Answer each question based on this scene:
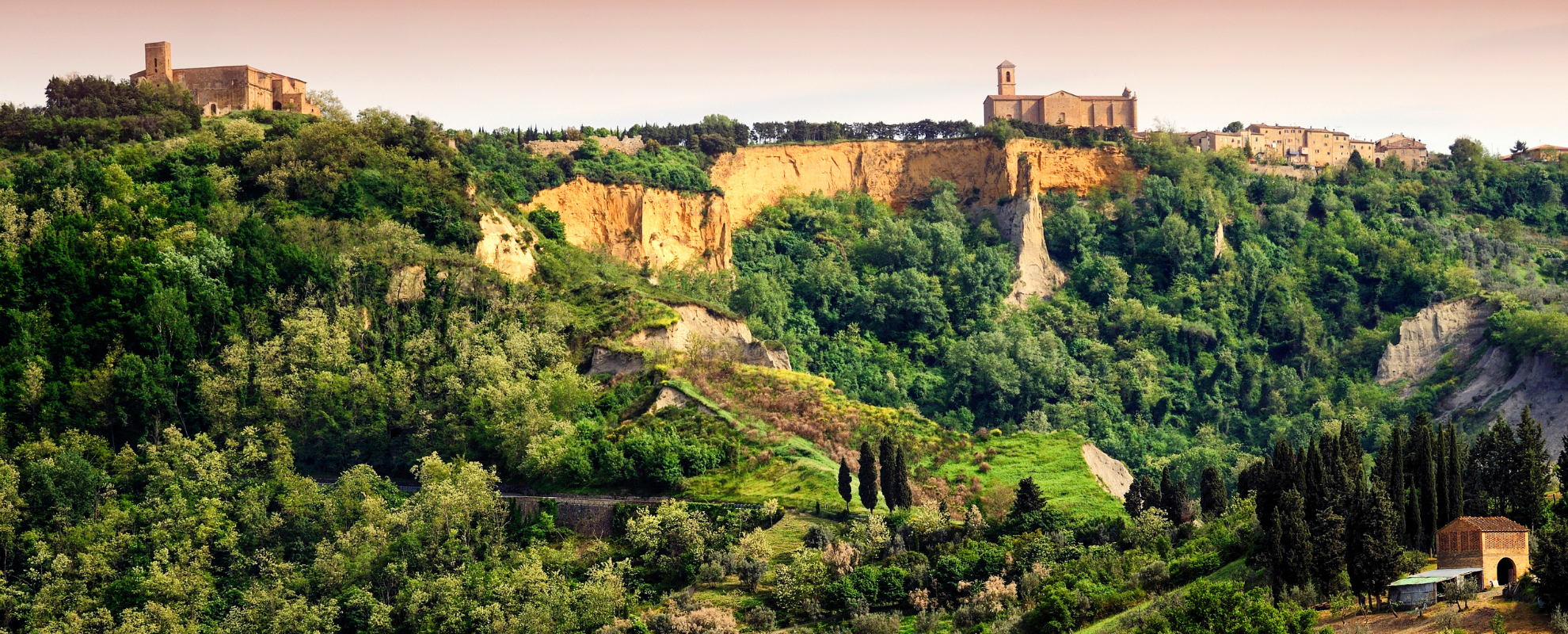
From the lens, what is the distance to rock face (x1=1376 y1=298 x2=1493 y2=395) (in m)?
95.7

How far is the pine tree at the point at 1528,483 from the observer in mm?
52094

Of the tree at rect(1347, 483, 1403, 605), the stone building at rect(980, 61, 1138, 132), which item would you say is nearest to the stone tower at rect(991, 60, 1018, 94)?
the stone building at rect(980, 61, 1138, 132)

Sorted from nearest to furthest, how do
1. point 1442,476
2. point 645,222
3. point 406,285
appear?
point 1442,476
point 406,285
point 645,222

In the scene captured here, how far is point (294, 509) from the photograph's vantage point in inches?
2665

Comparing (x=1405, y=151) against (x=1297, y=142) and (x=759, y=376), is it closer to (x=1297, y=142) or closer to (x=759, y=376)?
(x=1297, y=142)

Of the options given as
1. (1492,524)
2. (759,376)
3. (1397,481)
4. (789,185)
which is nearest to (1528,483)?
A: (1397,481)

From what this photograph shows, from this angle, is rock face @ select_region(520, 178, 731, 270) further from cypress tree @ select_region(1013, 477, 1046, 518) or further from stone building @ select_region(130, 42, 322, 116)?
cypress tree @ select_region(1013, 477, 1046, 518)

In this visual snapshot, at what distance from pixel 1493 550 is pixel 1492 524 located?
854mm

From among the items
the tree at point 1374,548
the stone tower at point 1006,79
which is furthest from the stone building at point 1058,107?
the tree at point 1374,548

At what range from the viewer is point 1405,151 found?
404ft

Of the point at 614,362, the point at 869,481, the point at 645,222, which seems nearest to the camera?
the point at 869,481

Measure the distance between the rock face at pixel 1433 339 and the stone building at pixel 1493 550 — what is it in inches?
1884

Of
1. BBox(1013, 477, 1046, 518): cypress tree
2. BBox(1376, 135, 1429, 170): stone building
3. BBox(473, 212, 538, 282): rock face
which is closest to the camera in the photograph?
BBox(1013, 477, 1046, 518): cypress tree

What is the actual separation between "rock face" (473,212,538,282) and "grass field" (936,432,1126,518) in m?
21.7
